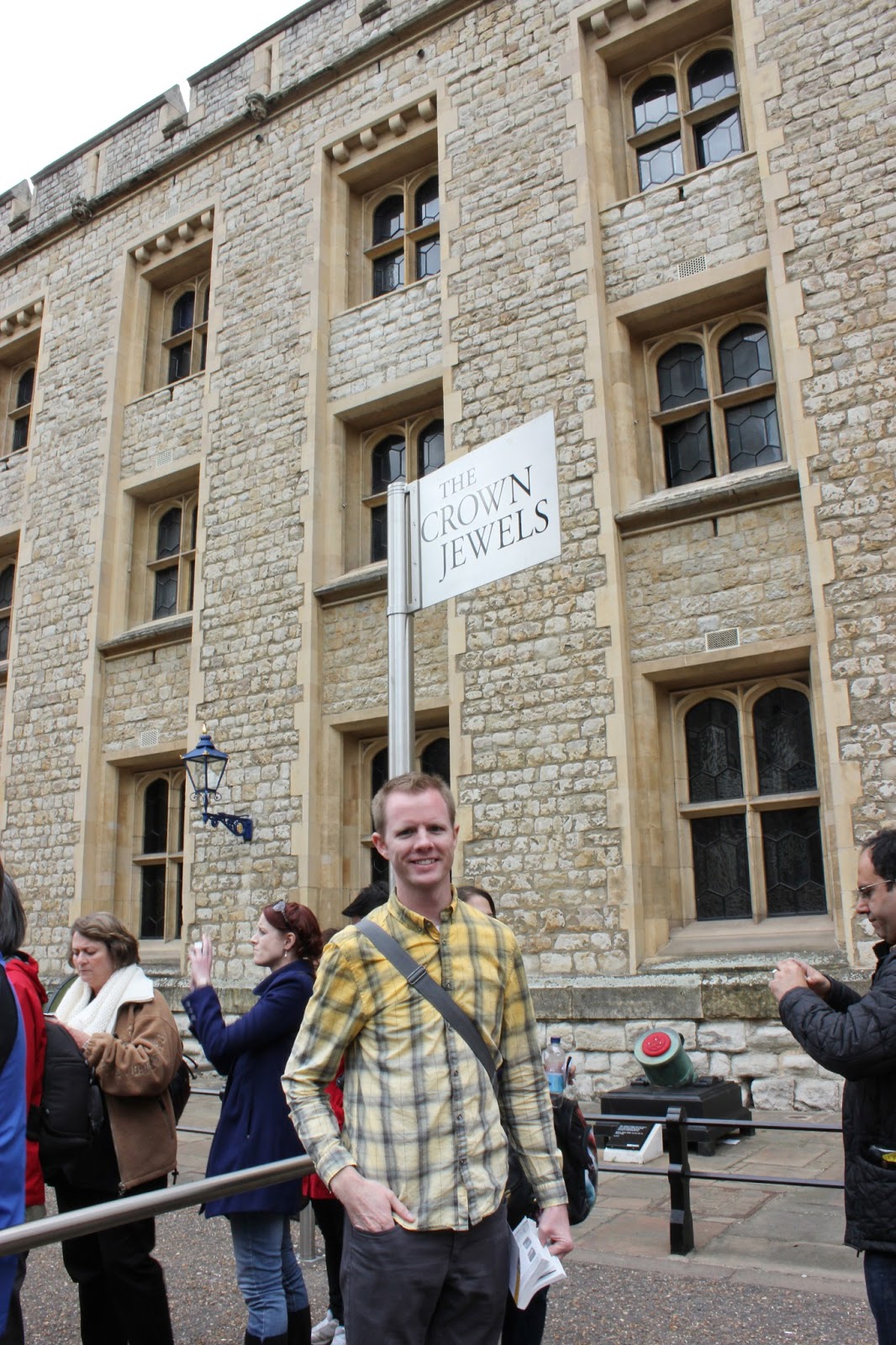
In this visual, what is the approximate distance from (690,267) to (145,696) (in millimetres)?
7530

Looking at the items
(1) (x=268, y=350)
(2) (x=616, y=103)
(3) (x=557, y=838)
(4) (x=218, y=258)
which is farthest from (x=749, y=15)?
(3) (x=557, y=838)

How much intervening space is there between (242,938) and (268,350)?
6576 millimetres

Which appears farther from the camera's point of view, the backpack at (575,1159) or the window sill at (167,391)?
the window sill at (167,391)

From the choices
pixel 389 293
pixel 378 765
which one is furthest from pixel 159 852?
pixel 389 293

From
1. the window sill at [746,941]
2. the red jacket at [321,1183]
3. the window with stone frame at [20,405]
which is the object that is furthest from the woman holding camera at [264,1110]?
the window with stone frame at [20,405]

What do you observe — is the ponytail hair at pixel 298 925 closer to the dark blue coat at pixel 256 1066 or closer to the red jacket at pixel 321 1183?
the dark blue coat at pixel 256 1066

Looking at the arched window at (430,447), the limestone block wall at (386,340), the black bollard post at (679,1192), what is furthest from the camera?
the arched window at (430,447)

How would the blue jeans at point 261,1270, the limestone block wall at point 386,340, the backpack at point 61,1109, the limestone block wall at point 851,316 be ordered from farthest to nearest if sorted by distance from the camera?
the limestone block wall at point 386,340
the limestone block wall at point 851,316
the blue jeans at point 261,1270
the backpack at point 61,1109

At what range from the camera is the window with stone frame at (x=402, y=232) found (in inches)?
456

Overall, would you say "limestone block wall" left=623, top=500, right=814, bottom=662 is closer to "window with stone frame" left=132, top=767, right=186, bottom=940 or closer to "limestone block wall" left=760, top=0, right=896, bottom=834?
"limestone block wall" left=760, top=0, right=896, bottom=834

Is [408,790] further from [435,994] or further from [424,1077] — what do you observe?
[424,1077]

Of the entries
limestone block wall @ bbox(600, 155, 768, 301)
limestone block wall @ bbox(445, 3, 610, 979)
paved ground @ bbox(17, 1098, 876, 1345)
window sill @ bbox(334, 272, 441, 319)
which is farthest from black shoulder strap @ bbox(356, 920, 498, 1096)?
window sill @ bbox(334, 272, 441, 319)

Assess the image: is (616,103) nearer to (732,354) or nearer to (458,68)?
(458,68)

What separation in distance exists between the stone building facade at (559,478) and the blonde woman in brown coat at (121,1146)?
4972mm
